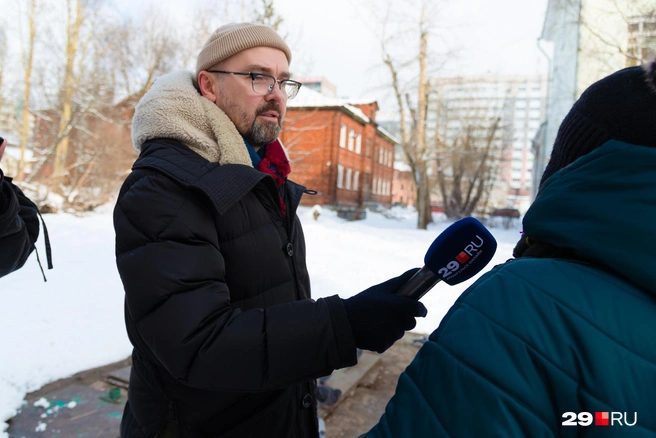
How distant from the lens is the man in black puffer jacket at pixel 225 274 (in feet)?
3.77

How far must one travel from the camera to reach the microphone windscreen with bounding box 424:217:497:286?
1111 mm

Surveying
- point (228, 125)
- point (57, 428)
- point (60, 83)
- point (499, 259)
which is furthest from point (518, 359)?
point (60, 83)

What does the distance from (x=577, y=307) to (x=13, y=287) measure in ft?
24.0

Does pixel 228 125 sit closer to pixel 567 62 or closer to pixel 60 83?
pixel 60 83

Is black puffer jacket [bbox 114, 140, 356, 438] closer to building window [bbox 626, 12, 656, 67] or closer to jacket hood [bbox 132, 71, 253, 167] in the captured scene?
jacket hood [bbox 132, 71, 253, 167]

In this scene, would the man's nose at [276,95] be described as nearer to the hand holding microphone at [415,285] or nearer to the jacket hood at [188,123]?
the jacket hood at [188,123]

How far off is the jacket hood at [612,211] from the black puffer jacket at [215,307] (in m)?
0.60

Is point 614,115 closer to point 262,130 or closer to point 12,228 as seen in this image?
point 262,130

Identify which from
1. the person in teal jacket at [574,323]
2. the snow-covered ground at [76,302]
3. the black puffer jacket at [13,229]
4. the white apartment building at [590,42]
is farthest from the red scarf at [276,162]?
the white apartment building at [590,42]

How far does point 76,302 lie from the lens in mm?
6008

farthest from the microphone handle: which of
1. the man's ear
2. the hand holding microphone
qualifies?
the man's ear

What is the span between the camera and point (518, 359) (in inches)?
30.4

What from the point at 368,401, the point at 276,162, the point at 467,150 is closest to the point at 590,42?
the point at 467,150

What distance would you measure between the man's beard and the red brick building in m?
24.3
